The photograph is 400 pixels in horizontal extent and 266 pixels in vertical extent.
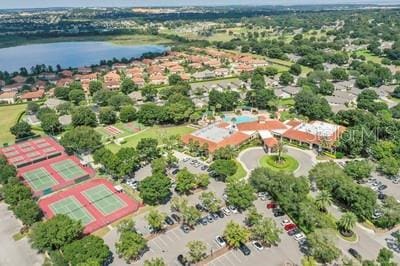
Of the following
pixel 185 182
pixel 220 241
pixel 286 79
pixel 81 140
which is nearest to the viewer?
pixel 220 241

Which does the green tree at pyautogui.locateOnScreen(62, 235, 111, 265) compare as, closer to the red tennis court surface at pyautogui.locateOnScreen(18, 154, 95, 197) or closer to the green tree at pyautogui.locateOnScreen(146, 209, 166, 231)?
the green tree at pyautogui.locateOnScreen(146, 209, 166, 231)

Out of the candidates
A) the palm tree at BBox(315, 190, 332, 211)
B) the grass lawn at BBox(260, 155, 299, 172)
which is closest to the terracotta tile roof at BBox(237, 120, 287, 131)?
the grass lawn at BBox(260, 155, 299, 172)

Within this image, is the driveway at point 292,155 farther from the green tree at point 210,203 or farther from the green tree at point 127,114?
the green tree at point 127,114

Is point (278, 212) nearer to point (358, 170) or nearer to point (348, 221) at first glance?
point (348, 221)

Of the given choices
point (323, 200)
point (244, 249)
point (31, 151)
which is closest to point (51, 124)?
point (31, 151)

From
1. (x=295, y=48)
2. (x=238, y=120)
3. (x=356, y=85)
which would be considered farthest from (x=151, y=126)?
(x=295, y=48)
